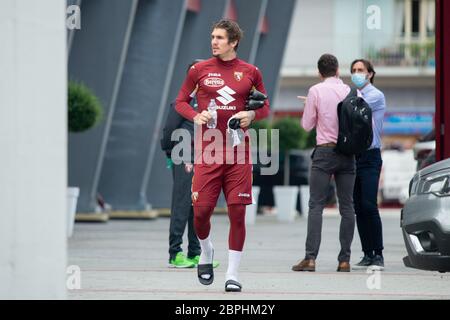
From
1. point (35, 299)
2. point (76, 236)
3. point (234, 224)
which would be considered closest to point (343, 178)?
point (234, 224)

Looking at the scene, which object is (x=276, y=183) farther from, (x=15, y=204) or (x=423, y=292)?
(x=15, y=204)

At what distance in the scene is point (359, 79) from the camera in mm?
13516

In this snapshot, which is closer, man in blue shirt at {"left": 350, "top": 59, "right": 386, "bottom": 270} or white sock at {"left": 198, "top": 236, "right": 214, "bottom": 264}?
white sock at {"left": 198, "top": 236, "right": 214, "bottom": 264}

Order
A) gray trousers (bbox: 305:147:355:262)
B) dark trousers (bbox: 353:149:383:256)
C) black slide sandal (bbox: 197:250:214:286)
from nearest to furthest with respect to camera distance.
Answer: black slide sandal (bbox: 197:250:214:286) → gray trousers (bbox: 305:147:355:262) → dark trousers (bbox: 353:149:383:256)

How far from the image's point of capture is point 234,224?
10.4 m

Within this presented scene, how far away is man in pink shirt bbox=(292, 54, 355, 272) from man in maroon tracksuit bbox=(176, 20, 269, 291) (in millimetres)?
2256

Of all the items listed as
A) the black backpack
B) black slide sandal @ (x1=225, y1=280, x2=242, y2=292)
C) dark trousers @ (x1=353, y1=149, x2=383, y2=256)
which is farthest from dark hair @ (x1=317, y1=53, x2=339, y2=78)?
black slide sandal @ (x1=225, y1=280, x2=242, y2=292)

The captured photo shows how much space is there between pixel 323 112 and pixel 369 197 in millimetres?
1079

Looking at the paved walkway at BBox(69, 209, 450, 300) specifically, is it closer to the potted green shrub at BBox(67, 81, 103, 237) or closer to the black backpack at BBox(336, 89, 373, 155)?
the black backpack at BBox(336, 89, 373, 155)

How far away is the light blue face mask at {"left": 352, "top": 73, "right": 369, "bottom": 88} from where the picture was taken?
13508mm

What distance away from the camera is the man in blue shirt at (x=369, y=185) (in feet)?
43.5

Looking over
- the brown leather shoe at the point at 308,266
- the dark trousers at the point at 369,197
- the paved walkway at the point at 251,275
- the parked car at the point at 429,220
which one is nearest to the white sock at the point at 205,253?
the paved walkway at the point at 251,275
